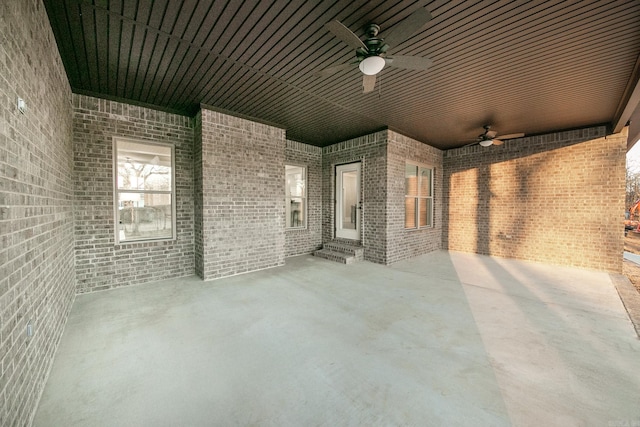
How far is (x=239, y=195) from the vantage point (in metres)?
5.04

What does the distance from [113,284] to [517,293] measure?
6830 millimetres

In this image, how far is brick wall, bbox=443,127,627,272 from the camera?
5.36 metres

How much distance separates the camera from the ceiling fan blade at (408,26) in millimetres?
2000

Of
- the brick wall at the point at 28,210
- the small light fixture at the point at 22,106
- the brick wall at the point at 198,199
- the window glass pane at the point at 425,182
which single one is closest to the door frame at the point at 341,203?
the window glass pane at the point at 425,182

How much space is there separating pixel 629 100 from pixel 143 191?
818 centimetres

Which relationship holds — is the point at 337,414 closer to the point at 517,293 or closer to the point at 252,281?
the point at 252,281

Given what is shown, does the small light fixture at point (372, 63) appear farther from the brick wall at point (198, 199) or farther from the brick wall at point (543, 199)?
the brick wall at point (543, 199)

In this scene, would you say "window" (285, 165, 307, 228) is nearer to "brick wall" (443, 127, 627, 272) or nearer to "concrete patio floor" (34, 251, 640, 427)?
"concrete patio floor" (34, 251, 640, 427)

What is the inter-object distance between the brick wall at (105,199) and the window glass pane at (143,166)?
17cm

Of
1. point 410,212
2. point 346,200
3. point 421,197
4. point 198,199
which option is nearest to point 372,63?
point 198,199

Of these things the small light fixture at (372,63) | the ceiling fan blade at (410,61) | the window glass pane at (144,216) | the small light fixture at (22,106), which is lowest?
the window glass pane at (144,216)

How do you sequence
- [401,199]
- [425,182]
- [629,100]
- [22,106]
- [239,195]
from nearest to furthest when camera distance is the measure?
[22,106] < [629,100] < [239,195] < [401,199] < [425,182]

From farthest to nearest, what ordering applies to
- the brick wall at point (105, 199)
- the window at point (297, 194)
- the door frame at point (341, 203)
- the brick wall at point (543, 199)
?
the window at point (297, 194), the door frame at point (341, 203), the brick wall at point (543, 199), the brick wall at point (105, 199)

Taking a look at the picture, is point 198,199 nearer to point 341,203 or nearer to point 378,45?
point 341,203
